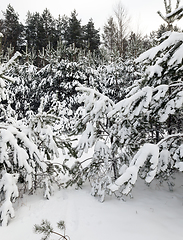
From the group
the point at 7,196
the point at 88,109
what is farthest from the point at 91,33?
the point at 7,196

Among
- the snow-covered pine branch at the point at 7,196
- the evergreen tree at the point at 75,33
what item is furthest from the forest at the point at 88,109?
the evergreen tree at the point at 75,33

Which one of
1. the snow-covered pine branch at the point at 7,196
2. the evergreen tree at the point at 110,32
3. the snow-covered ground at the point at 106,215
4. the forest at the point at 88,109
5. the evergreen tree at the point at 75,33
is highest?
the evergreen tree at the point at 75,33

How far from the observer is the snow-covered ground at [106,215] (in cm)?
189

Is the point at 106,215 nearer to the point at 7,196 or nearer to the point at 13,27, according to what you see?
the point at 7,196

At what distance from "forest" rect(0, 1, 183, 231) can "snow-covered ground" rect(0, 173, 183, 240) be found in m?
0.15

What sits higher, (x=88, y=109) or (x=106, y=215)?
(x=88, y=109)

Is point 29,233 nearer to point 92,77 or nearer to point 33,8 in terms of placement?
point 92,77

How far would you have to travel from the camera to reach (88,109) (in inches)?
109

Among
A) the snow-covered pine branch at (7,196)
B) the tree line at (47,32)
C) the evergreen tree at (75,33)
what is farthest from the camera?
the evergreen tree at (75,33)

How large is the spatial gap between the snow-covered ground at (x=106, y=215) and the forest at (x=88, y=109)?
0.15 meters

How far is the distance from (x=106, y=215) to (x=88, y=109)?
150 centimetres

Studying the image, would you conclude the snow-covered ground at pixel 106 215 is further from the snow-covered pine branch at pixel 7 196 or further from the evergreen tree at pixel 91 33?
the evergreen tree at pixel 91 33

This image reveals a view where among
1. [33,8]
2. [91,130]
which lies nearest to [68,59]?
[91,130]

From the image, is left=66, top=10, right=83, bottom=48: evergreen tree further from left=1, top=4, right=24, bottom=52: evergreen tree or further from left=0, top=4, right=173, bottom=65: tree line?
left=1, top=4, right=24, bottom=52: evergreen tree
